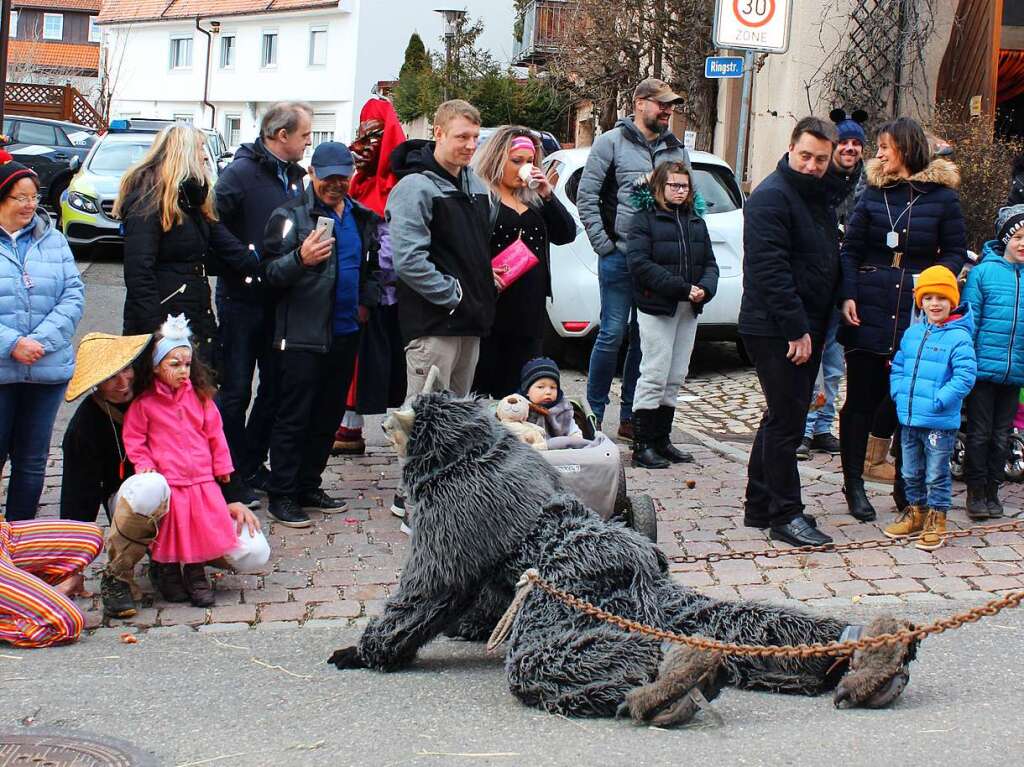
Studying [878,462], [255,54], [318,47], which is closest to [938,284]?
[878,462]

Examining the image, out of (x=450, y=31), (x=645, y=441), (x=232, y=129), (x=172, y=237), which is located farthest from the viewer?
(x=232, y=129)

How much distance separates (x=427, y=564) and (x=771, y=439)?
278cm

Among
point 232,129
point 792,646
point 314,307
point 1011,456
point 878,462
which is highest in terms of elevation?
point 232,129

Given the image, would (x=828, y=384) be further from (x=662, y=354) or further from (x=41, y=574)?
(x=41, y=574)

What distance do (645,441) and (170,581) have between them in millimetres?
3690

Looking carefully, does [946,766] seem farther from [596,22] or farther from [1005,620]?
[596,22]

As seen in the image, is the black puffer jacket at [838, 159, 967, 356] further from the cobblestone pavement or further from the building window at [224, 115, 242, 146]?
the building window at [224, 115, 242, 146]

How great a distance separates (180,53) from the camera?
5569cm

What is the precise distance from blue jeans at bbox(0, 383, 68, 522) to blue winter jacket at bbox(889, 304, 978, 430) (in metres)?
4.29

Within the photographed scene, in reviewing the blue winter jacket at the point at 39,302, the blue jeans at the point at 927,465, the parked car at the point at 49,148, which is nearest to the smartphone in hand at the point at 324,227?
the blue winter jacket at the point at 39,302

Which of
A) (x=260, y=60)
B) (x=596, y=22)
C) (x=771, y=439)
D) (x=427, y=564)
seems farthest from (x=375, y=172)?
(x=260, y=60)

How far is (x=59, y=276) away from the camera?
6301 millimetres

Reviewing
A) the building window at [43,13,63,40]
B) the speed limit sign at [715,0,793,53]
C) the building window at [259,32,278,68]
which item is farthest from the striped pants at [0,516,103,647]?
the building window at [43,13,63,40]

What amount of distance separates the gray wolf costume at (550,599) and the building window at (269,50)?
48.0 meters
